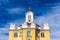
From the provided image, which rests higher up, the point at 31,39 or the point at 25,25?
the point at 25,25

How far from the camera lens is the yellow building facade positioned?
49.3 metres

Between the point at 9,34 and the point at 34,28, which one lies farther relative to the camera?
the point at 9,34

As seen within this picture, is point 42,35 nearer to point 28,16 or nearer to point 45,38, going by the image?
point 45,38

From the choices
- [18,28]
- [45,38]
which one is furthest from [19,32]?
[45,38]

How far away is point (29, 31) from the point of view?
49281 millimetres

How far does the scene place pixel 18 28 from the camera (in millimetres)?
52062

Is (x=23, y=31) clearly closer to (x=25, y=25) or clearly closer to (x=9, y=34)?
(x=25, y=25)

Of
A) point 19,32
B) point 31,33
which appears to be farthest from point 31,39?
point 19,32

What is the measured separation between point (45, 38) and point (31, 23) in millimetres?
6257

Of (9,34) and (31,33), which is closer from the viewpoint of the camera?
(31,33)

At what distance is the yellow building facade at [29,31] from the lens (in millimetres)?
49344

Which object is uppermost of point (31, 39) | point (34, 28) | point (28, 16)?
point (28, 16)

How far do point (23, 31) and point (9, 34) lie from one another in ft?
18.4

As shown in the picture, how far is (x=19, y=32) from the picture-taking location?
51844 millimetres
